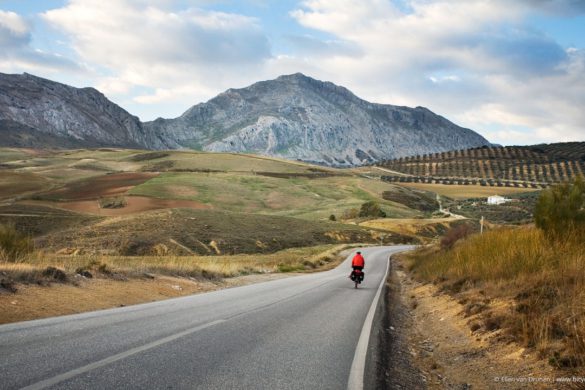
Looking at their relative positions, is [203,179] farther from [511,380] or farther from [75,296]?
[511,380]

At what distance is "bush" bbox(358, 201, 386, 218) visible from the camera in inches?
3784

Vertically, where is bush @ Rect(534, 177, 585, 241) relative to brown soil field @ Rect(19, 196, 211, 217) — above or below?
above

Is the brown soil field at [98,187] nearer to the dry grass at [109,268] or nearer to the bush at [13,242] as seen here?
the dry grass at [109,268]

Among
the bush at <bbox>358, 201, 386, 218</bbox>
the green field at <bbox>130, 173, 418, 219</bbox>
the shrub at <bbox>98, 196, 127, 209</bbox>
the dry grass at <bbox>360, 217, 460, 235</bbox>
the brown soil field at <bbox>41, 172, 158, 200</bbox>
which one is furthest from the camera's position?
the bush at <bbox>358, 201, 386, 218</bbox>

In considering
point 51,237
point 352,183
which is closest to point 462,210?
point 352,183

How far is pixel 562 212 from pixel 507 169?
17091 cm

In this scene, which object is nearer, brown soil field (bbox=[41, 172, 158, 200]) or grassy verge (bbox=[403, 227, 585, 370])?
grassy verge (bbox=[403, 227, 585, 370])

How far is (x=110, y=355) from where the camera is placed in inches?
277

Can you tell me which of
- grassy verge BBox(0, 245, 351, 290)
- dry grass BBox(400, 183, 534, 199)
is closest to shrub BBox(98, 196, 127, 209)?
grassy verge BBox(0, 245, 351, 290)

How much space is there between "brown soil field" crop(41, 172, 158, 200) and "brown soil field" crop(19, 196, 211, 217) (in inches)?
223

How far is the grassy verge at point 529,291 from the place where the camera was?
7496 mm

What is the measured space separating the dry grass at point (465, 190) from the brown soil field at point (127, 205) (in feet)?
266

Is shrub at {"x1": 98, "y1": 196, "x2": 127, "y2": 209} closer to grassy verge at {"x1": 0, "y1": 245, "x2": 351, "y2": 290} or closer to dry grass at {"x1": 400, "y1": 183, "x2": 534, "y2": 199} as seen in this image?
grassy verge at {"x1": 0, "y1": 245, "x2": 351, "y2": 290}

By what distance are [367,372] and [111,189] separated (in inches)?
3397
